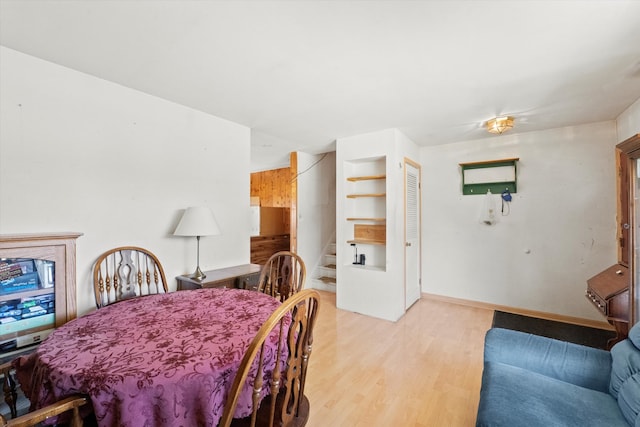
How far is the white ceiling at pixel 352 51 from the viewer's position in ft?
Result: 4.54

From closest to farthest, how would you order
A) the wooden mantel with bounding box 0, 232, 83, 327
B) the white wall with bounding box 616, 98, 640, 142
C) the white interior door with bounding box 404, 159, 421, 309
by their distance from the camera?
the wooden mantel with bounding box 0, 232, 83, 327
the white wall with bounding box 616, 98, 640, 142
the white interior door with bounding box 404, 159, 421, 309

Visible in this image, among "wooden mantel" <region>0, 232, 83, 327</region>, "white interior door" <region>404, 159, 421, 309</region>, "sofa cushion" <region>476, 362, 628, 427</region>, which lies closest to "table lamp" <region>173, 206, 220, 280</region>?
"wooden mantel" <region>0, 232, 83, 327</region>

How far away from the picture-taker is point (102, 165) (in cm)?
207

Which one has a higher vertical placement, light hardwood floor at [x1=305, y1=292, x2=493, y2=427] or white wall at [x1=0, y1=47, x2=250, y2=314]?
white wall at [x1=0, y1=47, x2=250, y2=314]

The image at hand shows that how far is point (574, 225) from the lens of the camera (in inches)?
124

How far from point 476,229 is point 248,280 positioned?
3.09 metres

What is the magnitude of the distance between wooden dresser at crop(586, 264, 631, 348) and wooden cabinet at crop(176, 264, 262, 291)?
9.08 feet

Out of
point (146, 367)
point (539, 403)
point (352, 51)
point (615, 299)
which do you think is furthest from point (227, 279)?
point (615, 299)

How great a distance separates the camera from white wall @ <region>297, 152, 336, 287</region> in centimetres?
457

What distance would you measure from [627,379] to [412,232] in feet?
8.59

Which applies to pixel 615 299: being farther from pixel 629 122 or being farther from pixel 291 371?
pixel 291 371

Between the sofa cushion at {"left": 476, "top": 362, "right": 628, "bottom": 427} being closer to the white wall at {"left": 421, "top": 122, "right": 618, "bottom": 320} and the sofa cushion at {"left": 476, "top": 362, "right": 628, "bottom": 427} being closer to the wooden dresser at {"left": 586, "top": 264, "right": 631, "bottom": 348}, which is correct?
the wooden dresser at {"left": 586, "top": 264, "right": 631, "bottom": 348}

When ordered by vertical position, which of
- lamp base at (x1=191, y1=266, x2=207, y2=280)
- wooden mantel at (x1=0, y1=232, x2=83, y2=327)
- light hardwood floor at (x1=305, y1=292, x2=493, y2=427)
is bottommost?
light hardwood floor at (x1=305, y1=292, x2=493, y2=427)

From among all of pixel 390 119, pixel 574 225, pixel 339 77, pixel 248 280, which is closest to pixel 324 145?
pixel 390 119
